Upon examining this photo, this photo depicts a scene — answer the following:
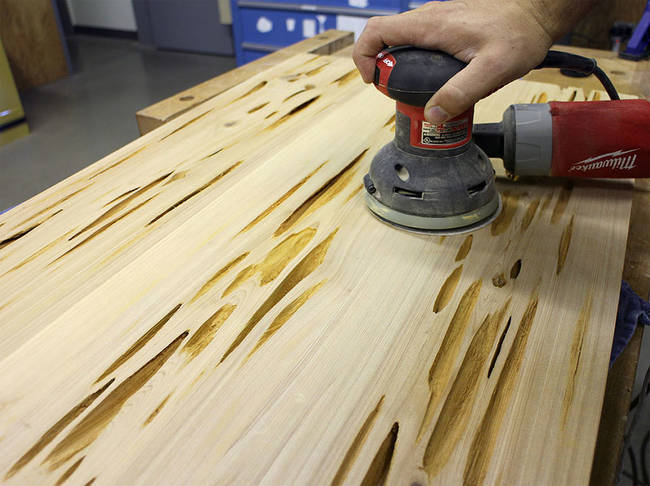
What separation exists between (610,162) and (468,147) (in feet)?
0.84

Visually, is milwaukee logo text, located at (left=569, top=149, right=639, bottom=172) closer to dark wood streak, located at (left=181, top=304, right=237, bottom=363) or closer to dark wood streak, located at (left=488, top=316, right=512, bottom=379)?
dark wood streak, located at (left=488, top=316, right=512, bottom=379)

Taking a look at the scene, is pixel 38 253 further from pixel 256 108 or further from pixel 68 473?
pixel 256 108

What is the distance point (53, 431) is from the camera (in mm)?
506

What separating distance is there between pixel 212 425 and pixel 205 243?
31 centimetres

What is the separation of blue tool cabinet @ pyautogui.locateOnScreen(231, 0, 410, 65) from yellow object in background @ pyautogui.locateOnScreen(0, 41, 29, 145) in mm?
1330

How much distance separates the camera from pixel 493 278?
707mm

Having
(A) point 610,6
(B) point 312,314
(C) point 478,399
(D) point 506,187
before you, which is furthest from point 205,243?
(A) point 610,6

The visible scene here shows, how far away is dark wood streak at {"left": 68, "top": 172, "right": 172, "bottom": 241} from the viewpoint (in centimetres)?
80

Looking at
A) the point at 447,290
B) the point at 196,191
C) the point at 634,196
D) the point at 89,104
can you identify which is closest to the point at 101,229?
the point at 196,191

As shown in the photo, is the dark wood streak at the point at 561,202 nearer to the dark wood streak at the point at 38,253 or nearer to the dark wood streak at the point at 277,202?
the dark wood streak at the point at 277,202

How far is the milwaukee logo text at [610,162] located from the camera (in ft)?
2.82

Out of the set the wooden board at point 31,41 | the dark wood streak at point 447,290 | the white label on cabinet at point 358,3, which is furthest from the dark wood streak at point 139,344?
the wooden board at point 31,41

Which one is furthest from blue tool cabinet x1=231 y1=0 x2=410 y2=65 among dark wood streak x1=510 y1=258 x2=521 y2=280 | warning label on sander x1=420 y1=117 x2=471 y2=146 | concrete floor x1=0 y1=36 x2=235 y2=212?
dark wood streak x1=510 y1=258 x2=521 y2=280

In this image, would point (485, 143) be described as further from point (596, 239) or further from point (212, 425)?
point (212, 425)
